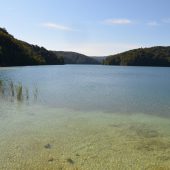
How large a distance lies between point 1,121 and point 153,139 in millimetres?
8314

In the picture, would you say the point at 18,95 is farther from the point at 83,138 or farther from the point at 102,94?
the point at 83,138

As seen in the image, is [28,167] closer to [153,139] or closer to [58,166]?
[58,166]

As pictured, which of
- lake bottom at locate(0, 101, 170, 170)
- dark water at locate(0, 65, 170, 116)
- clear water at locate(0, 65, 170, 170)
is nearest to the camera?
lake bottom at locate(0, 101, 170, 170)

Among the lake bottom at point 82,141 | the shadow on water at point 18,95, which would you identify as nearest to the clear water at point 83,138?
the lake bottom at point 82,141

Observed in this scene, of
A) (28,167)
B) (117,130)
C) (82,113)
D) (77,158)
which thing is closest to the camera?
(28,167)

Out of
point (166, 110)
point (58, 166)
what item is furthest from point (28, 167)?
point (166, 110)

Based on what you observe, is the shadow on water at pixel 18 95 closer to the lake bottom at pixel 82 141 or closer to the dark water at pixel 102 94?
the dark water at pixel 102 94

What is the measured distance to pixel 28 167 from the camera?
360 inches

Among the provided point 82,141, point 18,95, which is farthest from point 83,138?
point 18,95

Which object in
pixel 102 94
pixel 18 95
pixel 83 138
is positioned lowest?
pixel 102 94

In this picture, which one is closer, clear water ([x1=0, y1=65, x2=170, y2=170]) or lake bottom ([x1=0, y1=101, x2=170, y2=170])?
lake bottom ([x1=0, y1=101, x2=170, y2=170])

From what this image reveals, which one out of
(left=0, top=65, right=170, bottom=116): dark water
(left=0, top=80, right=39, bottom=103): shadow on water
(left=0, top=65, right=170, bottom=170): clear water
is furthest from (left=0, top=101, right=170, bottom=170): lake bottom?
(left=0, top=80, right=39, bottom=103): shadow on water

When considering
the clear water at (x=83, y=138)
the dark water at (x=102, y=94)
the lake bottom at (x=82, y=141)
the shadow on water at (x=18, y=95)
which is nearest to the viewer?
the lake bottom at (x=82, y=141)

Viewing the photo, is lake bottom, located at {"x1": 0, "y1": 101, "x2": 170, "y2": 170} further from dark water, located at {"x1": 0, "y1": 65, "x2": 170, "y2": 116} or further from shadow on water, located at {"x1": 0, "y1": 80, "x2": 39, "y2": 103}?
shadow on water, located at {"x1": 0, "y1": 80, "x2": 39, "y2": 103}
